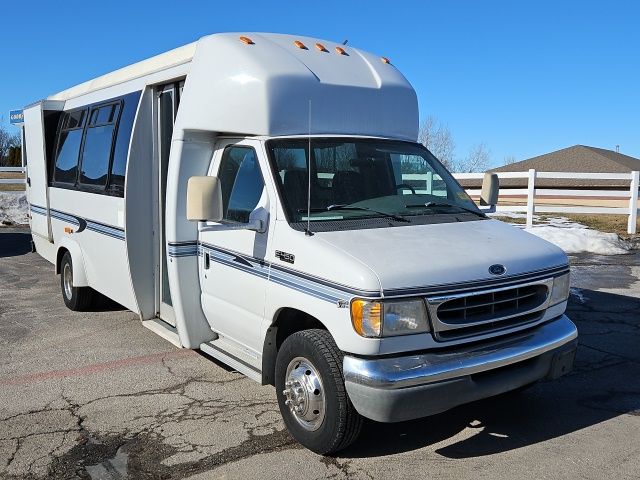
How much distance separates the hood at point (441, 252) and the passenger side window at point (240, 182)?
0.83 m

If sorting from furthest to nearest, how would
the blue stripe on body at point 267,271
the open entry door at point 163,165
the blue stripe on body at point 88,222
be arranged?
the blue stripe on body at point 88,222
the open entry door at point 163,165
the blue stripe on body at point 267,271

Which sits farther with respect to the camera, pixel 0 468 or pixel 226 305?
pixel 226 305

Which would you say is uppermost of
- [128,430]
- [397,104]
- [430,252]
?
[397,104]

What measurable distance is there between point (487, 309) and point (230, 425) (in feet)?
6.74

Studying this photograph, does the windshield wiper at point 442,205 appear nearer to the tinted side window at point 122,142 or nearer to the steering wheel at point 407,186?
the steering wheel at point 407,186

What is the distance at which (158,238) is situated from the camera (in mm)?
6723

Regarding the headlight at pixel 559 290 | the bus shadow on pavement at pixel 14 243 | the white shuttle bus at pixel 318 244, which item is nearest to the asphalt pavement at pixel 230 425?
the white shuttle bus at pixel 318 244

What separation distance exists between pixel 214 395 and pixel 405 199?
2.24 meters

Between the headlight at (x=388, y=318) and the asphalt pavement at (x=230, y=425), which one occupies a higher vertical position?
the headlight at (x=388, y=318)

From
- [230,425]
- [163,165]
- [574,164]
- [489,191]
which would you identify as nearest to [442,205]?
[489,191]

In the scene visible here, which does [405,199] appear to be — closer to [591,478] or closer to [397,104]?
[397,104]

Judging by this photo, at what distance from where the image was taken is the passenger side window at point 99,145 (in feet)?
23.6

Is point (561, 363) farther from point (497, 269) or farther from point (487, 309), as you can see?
point (497, 269)

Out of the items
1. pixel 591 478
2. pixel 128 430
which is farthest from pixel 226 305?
pixel 591 478
